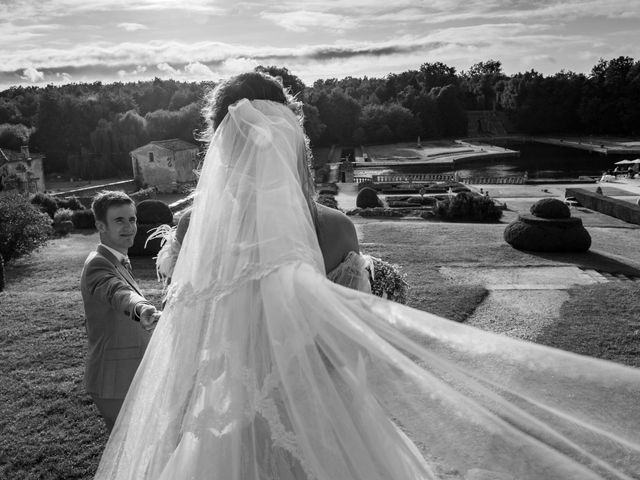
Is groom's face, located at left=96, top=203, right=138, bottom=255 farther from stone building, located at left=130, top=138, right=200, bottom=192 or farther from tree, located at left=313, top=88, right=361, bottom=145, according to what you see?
tree, located at left=313, top=88, right=361, bottom=145

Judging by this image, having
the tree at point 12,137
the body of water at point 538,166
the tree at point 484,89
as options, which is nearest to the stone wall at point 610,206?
the body of water at point 538,166

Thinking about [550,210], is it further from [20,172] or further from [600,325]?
[20,172]

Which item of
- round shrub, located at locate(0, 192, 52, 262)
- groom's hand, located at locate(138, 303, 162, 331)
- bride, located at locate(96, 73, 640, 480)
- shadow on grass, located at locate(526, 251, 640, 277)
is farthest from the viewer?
round shrub, located at locate(0, 192, 52, 262)

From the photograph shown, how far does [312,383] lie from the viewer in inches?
75.4

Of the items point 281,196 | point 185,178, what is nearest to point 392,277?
point 281,196

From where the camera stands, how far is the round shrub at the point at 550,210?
1443cm

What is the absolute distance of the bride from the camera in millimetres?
1739

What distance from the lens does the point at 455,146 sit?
73.3 m

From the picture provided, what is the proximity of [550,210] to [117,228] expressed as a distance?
43.2 ft

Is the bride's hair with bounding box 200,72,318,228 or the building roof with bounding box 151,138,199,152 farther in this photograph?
the building roof with bounding box 151,138,199,152

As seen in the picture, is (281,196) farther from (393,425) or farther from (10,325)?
(10,325)

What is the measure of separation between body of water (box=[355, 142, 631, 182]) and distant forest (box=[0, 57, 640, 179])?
1086cm

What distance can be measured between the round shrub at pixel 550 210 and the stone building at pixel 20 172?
34.8 meters

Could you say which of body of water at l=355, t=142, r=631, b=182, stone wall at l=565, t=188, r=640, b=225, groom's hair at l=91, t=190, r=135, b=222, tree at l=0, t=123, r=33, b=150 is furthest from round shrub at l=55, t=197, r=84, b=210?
tree at l=0, t=123, r=33, b=150
